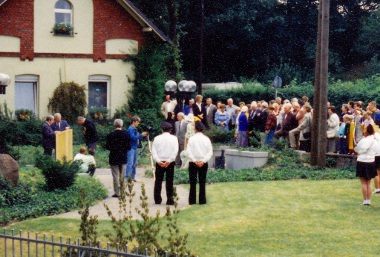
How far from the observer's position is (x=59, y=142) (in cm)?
2378

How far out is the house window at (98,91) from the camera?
3909 cm

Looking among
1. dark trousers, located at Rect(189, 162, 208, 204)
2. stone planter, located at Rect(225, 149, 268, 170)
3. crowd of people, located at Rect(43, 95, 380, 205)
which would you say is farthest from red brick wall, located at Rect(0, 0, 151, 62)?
dark trousers, located at Rect(189, 162, 208, 204)

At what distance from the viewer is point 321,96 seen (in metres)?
26.1

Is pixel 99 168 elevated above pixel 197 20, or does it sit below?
below

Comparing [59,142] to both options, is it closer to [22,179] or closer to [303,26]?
[22,179]

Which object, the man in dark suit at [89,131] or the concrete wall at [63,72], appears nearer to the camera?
the man in dark suit at [89,131]

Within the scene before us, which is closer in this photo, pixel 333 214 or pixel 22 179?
pixel 333 214

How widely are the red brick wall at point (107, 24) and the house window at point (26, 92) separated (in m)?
3.01

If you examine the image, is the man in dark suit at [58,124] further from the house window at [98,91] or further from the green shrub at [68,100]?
the house window at [98,91]

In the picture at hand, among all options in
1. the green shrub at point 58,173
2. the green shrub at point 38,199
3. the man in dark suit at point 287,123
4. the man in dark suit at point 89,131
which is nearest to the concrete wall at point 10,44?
the man in dark suit at point 89,131

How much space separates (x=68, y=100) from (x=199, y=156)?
1940cm

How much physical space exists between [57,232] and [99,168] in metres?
11.8

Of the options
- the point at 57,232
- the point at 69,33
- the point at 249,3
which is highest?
the point at 249,3

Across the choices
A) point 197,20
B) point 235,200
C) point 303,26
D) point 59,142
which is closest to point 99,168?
point 59,142
